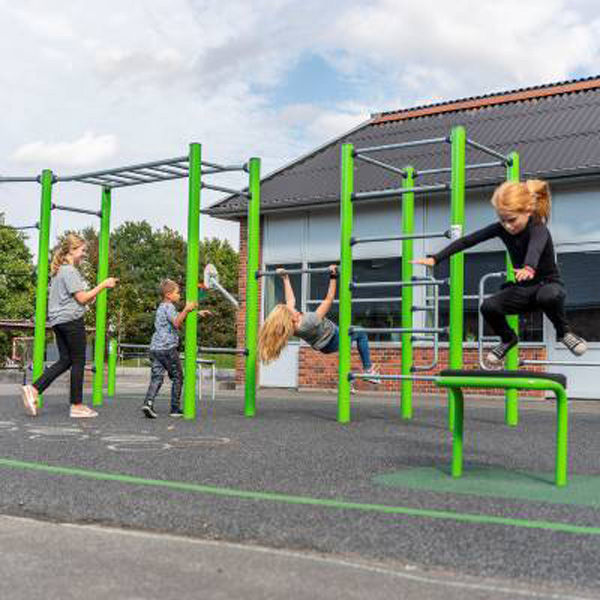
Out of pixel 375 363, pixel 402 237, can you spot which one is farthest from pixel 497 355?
pixel 375 363

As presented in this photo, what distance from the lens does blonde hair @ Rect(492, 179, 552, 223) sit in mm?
5691

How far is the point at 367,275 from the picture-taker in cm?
1741

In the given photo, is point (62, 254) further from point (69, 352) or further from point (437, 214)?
point (437, 214)

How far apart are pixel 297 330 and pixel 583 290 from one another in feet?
24.3

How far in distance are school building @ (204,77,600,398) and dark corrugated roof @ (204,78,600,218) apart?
0.03m

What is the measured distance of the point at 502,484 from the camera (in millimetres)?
5086

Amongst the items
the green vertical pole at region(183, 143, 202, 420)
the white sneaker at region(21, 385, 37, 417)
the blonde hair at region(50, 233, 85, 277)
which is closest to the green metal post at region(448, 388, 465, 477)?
the green vertical pole at region(183, 143, 202, 420)

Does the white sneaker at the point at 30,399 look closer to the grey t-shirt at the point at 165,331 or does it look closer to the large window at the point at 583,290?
the grey t-shirt at the point at 165,331

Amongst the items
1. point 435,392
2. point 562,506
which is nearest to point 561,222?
point 435,392

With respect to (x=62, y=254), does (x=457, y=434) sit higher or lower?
lower

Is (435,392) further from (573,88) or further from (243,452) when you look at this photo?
(243,452)

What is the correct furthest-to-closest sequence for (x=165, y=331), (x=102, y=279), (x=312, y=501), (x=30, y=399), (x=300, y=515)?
(x=102, y=279) < (x=165, y=331) < (x=30, y=399) < (x=312, y=501) < (x=300, y=515)

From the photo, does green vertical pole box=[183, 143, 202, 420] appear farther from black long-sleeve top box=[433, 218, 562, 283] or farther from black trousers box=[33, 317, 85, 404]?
black long-sleeve top box=[433, 218, 562, 283]

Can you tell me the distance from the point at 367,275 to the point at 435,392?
8.75 ft
